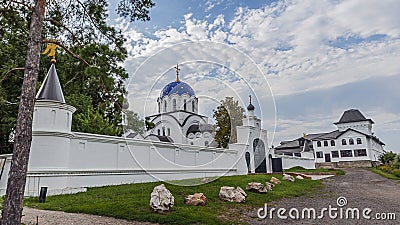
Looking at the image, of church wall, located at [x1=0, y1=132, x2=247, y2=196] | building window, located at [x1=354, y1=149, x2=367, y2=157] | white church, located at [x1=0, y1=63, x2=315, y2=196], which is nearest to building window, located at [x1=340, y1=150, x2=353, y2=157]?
building window, located at [x1=354, y1=149, x2=367, y2=157]

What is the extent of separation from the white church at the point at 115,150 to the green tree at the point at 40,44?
320 centimetres

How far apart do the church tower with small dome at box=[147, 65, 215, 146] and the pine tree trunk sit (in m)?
5.42

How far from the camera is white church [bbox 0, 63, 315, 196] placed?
12.4m

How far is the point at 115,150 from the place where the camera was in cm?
1500

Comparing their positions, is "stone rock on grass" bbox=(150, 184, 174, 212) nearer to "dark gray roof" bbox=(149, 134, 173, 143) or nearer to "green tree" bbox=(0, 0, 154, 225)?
"green tree" bbox=(0, 0, 154, 225)

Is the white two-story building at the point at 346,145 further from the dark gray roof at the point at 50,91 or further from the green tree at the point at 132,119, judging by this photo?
the dark gray roof at the point at 50,91

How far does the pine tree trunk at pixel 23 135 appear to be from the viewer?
19.9 feet


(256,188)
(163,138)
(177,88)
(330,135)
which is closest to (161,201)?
(256,188)

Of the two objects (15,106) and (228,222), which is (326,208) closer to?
(228,222)

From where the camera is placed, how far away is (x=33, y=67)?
6.87m

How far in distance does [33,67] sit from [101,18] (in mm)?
3212

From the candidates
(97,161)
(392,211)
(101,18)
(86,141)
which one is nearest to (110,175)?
(97,161)

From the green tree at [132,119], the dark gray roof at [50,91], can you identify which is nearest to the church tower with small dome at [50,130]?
the dark gray roof at [50,91]

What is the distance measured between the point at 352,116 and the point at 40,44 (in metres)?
62.4
